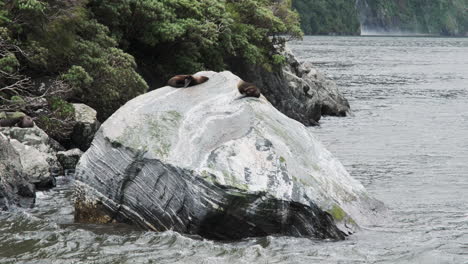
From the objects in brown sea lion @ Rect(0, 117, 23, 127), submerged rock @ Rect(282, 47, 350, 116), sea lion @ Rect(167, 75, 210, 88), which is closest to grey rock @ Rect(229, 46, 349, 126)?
submerged rock @ Rect(282, 47, 350, 116)

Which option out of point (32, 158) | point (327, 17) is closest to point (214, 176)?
point (32, 158)

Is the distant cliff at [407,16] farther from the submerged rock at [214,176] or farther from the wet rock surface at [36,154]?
the submerged rock at [214,176]

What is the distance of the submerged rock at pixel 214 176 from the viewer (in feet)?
35.5

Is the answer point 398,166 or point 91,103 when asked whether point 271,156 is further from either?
point 91,103

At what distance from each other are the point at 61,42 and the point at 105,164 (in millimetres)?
8583

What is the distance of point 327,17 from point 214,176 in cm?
14482

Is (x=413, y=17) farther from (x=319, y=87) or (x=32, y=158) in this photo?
(x=32, y=158)

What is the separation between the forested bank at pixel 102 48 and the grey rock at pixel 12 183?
3367 mm

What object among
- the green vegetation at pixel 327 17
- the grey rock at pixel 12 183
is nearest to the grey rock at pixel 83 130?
the grey rock at pixel 12 183

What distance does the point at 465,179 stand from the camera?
16.6m

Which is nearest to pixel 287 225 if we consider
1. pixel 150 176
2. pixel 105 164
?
pixel 150 176

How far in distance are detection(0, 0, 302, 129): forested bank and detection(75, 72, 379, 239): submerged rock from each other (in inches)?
207

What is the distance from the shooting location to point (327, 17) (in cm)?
15138

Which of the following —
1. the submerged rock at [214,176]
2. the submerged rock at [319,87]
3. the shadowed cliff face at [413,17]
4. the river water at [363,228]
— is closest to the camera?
the river water at [363,228]
